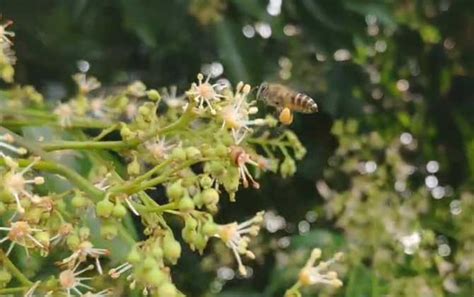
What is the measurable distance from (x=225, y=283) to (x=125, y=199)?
48.8 inches

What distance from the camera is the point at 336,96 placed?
86.7 inches

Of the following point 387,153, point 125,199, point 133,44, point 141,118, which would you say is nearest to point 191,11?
point 133,44

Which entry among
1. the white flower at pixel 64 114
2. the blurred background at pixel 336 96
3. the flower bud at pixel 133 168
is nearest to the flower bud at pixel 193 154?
the flower bud at pixel 133 168

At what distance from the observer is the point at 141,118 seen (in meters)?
1.10

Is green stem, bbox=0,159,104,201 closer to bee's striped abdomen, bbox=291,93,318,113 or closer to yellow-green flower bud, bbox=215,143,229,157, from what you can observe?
yellow-green flower bud, bbox=215,143,229,157

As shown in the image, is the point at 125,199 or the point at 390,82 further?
the point at 390,82

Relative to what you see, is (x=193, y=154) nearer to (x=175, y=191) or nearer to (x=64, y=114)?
(x=175, y=191)

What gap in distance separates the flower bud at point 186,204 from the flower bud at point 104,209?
0.19 feet

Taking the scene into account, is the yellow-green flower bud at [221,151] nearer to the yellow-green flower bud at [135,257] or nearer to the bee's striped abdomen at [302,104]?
the yellow-green flower bud at [135,257]

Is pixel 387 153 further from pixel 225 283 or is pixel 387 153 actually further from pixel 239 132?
pixel 239 132

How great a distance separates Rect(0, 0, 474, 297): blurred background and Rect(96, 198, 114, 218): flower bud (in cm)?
88

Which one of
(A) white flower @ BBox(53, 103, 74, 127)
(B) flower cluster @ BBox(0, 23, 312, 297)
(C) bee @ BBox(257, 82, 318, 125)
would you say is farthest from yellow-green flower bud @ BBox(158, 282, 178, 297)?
(A) white flower @ BBox(53, 103, 74, 127)

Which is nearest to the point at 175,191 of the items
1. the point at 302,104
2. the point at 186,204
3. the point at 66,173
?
the point at 186,204

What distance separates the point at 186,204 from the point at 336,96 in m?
1.30
